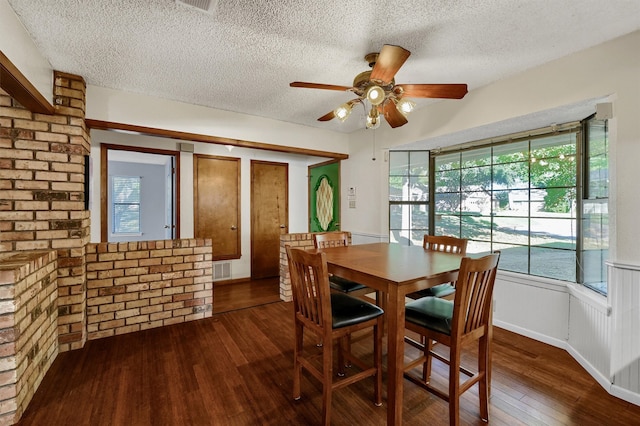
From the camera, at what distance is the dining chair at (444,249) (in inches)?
92.6

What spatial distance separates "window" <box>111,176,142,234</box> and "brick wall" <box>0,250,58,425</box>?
12.3ft

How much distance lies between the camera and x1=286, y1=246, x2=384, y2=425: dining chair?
1606 millimetres

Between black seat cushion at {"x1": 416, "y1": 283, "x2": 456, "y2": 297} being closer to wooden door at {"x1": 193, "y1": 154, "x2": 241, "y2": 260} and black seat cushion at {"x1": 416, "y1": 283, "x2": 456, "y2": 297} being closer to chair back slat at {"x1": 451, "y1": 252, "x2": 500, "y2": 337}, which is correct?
chair back slat at {"x1": 451, "y1": 252, "x2": 500, "y2": 337}

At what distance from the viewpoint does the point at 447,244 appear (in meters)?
2.59

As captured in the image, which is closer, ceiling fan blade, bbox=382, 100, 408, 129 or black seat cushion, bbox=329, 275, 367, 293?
ceiling fan blade, bbox=382, 100, 408, 129

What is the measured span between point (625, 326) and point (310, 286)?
2.11 meters

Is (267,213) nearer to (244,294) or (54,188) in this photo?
(244,294)

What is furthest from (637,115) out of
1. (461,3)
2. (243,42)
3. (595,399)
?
(243,42)

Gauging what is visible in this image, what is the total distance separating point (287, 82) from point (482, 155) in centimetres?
233

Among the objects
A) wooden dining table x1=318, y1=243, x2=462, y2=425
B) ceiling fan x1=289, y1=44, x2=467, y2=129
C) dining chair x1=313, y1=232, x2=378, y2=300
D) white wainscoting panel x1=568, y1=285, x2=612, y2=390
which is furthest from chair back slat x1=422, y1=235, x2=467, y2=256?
ceiling fan x1=289, y1=44, x2=467, y2=129

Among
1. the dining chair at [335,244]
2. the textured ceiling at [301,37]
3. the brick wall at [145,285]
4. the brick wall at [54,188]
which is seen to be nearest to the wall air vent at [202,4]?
the textured ceiling at [301,37]

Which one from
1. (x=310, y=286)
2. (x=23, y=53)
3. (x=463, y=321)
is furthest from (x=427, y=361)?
(x=23, y=53)

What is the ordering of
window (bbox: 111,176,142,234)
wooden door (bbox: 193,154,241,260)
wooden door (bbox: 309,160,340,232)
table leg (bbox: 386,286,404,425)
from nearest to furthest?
table leg (bbox: 386,286,404,425) → wooden door (bbox: 193,154,241,260) → wooden door (bbox: 309,160,340,232) → window (bbox: 111,176,142,234)

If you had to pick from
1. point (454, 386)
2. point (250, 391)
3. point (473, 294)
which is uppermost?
point (473, 294)
